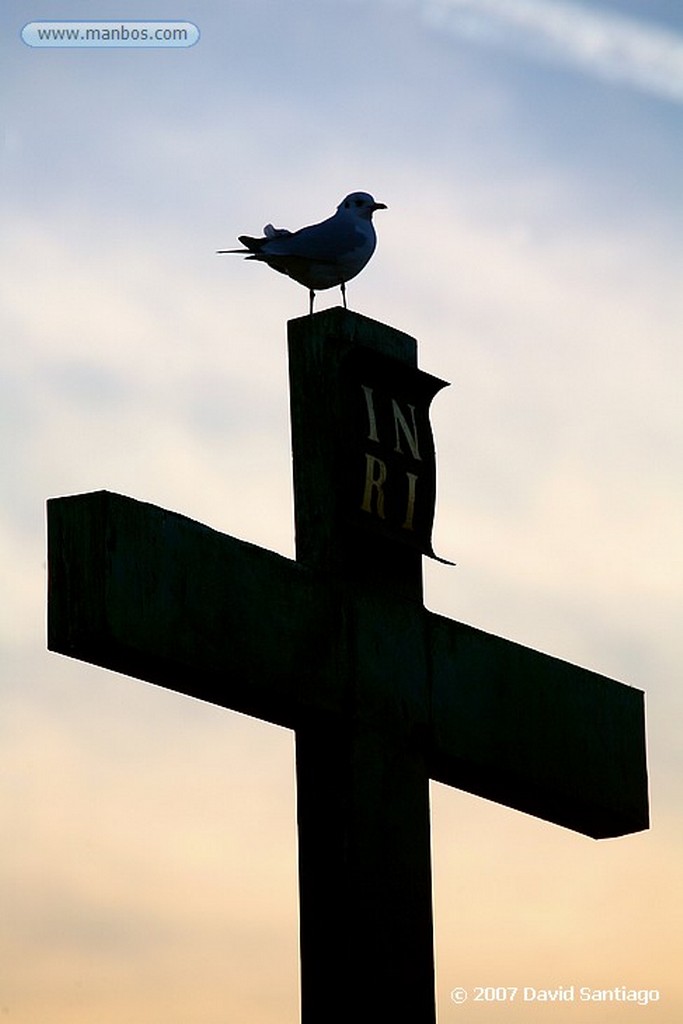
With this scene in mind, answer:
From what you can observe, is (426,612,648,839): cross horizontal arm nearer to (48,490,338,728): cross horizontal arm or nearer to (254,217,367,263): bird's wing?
(48,490,338,728): cross horizontal arm

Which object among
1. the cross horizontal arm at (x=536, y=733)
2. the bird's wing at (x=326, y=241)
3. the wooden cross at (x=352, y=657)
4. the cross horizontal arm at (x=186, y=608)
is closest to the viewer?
the cross horizontal arm at (x=186, y=608)

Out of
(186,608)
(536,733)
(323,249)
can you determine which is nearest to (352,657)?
(186,608)

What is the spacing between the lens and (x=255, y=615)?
5.09m

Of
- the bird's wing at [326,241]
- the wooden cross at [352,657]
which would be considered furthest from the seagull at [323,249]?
the wooden cross at [352,657]

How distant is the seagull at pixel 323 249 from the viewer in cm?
647

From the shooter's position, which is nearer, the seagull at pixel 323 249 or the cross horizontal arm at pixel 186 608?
the cross horizontal arm at pixel 186 608

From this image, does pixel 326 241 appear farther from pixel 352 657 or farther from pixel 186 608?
pixel 186 608

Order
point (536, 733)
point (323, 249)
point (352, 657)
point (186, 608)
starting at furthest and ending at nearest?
point (323, 249) → point (536, 733) → point (352, 657) → point (186, 608)

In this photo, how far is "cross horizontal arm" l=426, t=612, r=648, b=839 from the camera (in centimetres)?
564

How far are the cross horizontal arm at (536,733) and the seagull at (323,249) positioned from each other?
4.13 feet

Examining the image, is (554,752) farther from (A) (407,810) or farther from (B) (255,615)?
(B) (255,615)

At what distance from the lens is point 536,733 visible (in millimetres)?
5875

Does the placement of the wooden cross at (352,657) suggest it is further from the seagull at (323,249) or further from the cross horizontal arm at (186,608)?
the seagull at (323,249)

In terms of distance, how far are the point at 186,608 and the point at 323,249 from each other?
187 centimetres
